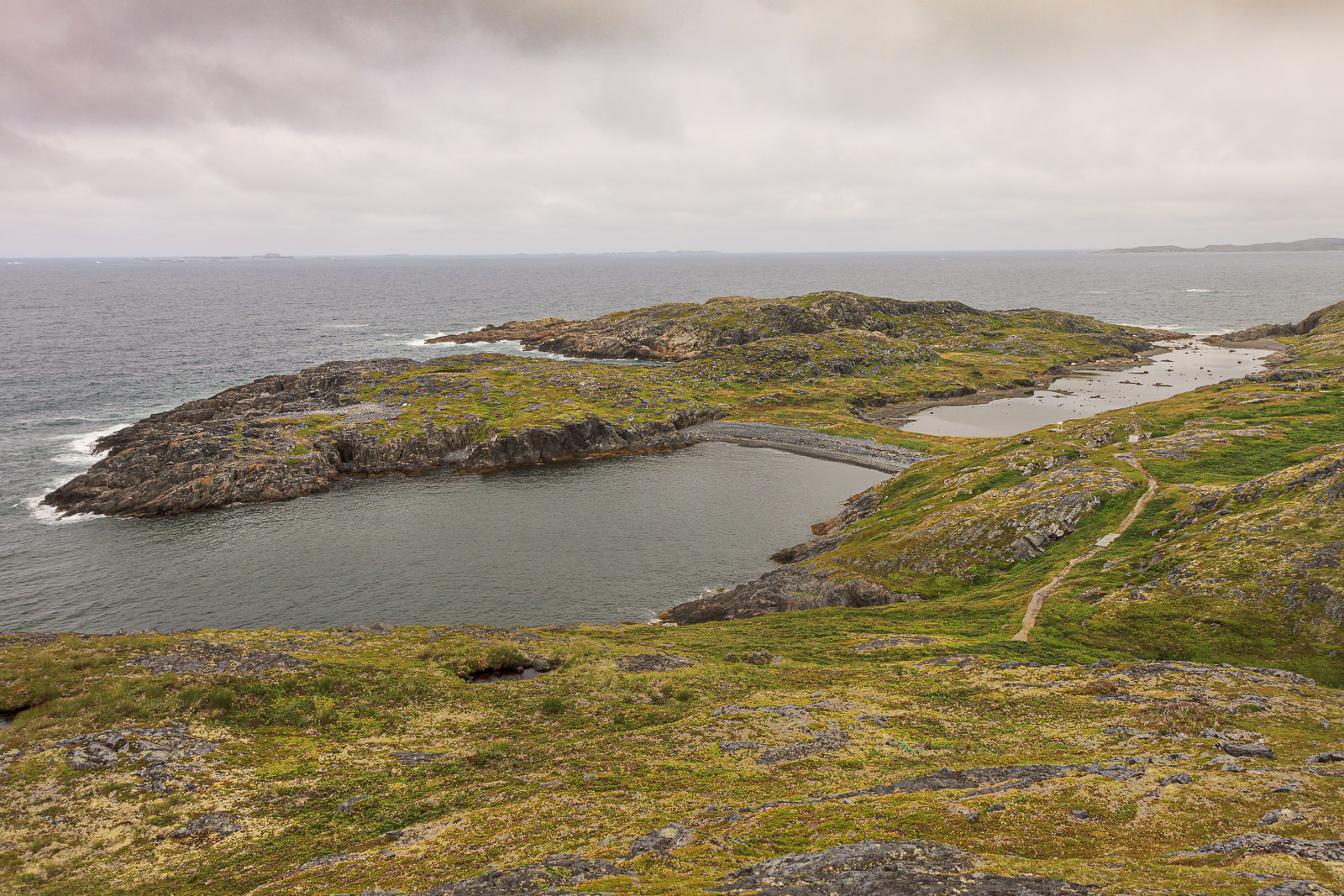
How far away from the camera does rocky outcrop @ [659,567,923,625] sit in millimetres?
62000

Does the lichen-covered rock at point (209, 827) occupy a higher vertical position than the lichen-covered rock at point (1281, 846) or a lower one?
lower

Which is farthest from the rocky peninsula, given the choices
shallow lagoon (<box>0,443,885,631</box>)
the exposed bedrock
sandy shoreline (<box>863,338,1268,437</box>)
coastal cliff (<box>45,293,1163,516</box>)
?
coastal cliff (<box>45,293,1163,516</box>)

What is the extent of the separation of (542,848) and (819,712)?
19672mm

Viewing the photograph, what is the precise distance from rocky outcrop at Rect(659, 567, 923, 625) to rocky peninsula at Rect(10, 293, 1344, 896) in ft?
1.06

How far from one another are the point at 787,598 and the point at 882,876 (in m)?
44.6

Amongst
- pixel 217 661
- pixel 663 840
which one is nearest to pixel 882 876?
pixel 663 840

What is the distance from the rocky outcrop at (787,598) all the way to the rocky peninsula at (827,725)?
12.7 inches

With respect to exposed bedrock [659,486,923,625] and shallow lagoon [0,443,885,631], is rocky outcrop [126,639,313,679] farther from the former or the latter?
exposed bedrock [659,486,923,625]

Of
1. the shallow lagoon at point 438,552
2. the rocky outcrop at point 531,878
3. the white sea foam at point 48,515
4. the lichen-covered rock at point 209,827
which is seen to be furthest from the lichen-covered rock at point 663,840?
the white sea foam at point 48,515

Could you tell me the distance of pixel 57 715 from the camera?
33281 millimetres

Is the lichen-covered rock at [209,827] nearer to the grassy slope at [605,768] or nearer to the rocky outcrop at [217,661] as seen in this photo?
the grassy slope at [605,768]

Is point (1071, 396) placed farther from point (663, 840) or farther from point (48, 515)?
point (48, 515)

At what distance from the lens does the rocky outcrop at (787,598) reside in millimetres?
62000

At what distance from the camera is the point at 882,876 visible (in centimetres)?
1934
